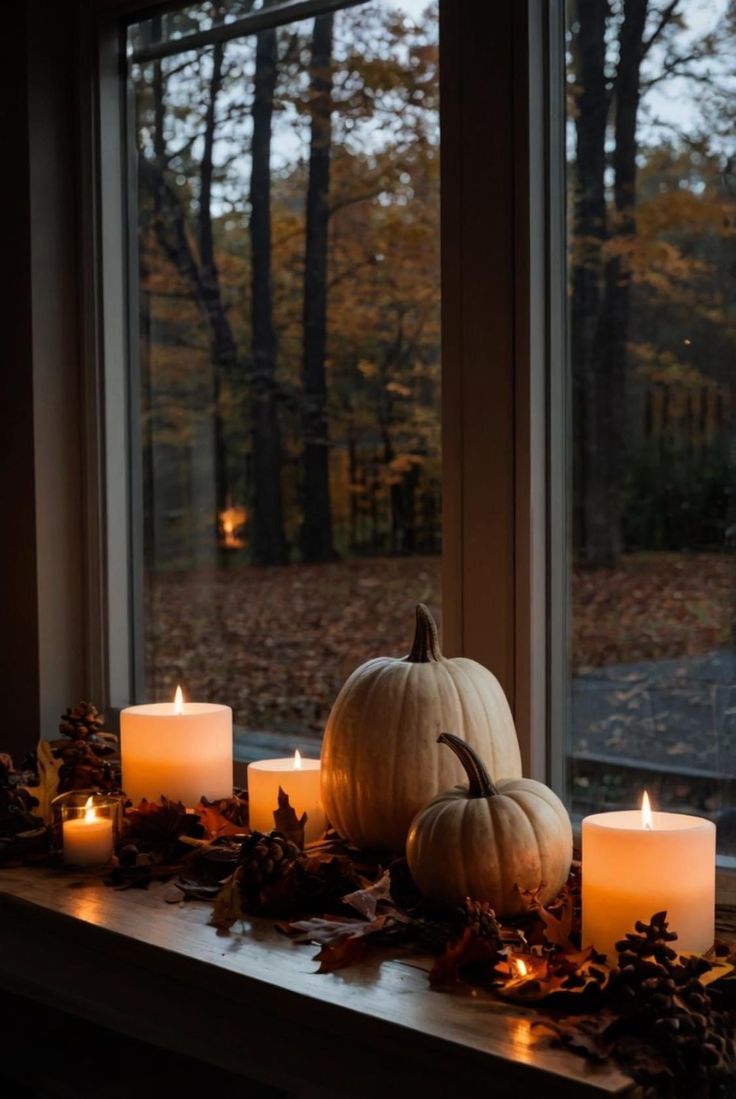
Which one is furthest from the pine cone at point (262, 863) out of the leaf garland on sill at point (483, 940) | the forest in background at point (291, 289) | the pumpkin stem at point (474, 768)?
the forest in background at point (291, 289)

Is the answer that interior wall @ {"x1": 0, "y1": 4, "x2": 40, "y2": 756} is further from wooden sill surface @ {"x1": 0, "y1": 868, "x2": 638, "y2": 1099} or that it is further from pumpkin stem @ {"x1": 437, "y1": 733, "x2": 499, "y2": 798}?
pumpkin stem @ {"x1": 437, "y1": 733, "x2": 499, "y2": 798}

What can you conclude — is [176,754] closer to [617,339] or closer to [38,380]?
[617,339]

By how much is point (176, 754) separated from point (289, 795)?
19 centimetres

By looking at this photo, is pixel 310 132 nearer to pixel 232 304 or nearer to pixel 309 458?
pixel 232 304

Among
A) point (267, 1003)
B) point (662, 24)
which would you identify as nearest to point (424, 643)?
point (267, 1003)

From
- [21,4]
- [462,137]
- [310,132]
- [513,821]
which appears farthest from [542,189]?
[21,4]

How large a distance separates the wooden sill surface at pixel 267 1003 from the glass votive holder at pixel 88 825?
3 centimetres

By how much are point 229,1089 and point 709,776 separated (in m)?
0.72

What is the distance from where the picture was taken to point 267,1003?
1.04 m

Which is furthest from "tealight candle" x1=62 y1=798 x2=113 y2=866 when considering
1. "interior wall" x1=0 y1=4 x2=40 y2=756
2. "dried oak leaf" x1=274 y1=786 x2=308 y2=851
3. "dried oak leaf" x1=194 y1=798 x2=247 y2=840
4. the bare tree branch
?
the bare tree branch

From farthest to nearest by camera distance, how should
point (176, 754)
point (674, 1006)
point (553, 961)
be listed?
point (176, 754)
point (553, 961)
point (674, 1006)

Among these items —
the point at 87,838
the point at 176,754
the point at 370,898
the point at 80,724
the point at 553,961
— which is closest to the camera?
the point at 553,961

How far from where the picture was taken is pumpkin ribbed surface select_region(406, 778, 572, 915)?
1.11m

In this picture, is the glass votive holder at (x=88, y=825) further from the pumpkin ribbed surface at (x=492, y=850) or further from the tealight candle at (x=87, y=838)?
the pumpkin ribbed surface at (x=492, y=850)
